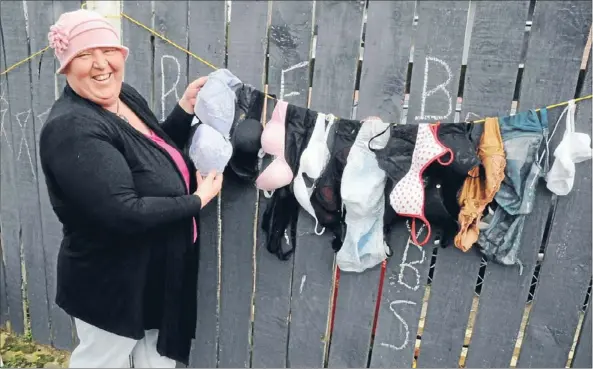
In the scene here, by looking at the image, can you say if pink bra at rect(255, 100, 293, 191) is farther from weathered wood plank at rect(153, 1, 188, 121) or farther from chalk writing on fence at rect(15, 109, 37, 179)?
chalk writing on fence at rect(15, 109, 37, 179)

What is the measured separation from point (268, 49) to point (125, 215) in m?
0.98

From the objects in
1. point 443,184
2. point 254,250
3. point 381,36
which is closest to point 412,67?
point 381,36

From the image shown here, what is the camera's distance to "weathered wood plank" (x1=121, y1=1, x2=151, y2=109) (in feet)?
7.93

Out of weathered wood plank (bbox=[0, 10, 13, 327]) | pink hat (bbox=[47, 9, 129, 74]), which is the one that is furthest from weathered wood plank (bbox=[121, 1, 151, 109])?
weathered wood plank (bbox=[0, 10, 13, 327])

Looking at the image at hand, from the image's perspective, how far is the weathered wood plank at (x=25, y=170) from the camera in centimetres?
268

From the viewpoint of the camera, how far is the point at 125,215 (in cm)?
176

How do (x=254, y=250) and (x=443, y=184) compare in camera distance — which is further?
(x=254, y=250)

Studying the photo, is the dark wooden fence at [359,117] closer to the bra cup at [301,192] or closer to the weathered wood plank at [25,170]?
the weathered wood plank at [25,170]

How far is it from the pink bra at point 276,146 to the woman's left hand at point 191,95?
33 centimetres

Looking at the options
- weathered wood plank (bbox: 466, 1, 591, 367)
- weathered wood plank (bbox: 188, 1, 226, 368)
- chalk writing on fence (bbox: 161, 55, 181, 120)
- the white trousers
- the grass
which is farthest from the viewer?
the grass

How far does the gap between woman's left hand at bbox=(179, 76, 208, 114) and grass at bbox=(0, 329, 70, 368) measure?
1824 mm

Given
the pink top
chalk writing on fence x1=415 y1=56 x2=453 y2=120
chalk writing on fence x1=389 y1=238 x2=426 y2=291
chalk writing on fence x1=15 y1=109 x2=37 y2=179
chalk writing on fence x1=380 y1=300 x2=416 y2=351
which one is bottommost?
chalk writing on fence x1=380 y1=300 x2=416 y2=351

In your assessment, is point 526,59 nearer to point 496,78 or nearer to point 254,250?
point 496,78

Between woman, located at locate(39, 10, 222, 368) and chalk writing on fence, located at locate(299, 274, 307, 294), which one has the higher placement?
woman, located at locate(39, 10, 222, 368)
